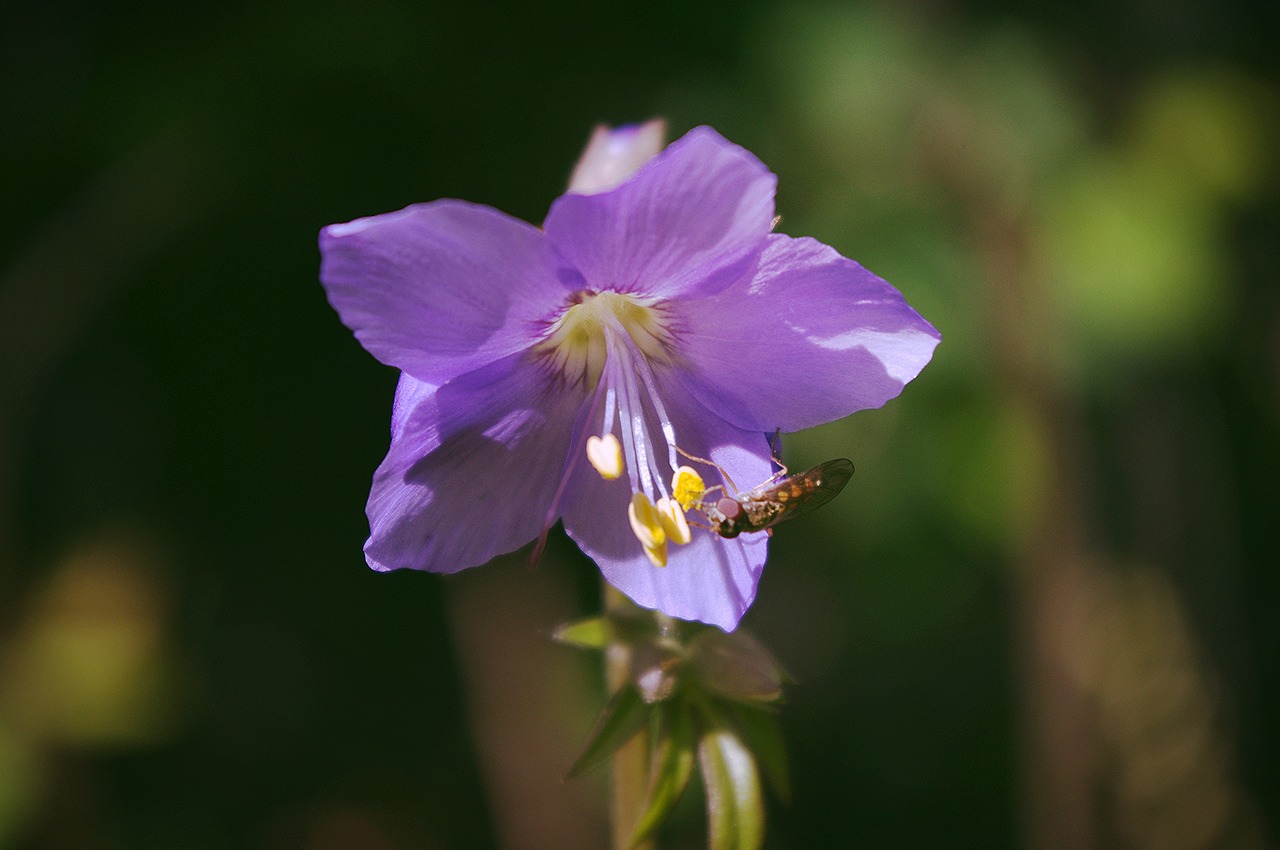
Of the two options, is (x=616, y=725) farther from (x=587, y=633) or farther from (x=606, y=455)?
(x=606, y=455)

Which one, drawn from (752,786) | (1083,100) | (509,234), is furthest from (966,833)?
(509,234)

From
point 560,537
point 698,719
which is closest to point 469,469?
point 698,719

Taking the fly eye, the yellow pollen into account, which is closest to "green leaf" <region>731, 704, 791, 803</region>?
the fly eye

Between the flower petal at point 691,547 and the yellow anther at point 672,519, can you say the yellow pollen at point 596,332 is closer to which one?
the flower petal at point 691,547

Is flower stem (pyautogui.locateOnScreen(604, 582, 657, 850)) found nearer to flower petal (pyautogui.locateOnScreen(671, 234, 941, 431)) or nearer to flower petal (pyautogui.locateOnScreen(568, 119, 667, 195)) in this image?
flower petal (pyautogui.locateOnScreen(671, 234, 941, 431))

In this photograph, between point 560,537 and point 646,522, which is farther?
point 560,537

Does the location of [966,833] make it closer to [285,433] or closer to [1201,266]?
[1201,266]
